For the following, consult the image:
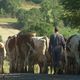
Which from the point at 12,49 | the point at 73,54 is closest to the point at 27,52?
the point at 12,49

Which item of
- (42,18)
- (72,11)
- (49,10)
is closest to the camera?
(72,11)

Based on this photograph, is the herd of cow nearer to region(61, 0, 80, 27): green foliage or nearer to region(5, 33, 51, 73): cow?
region(5, 33, 51, 73): cow

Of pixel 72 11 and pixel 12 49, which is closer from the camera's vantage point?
pixel 12 49

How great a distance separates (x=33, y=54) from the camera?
25.5 meters

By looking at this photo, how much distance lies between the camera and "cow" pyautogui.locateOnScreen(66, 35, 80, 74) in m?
24.1

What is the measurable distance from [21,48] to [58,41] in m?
3.12

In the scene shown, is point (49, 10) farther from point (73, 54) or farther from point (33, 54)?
point (73, 54)

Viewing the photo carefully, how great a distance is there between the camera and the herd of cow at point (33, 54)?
24281 millimetres

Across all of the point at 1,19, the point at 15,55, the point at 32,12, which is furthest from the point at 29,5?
the point at 15,55

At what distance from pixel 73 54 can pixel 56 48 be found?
1419mm

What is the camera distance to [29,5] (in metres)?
126

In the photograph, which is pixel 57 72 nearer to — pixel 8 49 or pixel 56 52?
pixel 56 52

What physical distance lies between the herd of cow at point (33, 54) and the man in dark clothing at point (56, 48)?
71cm

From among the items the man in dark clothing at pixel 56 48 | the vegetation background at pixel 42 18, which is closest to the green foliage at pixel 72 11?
the vegetation background at pixel 42 18
